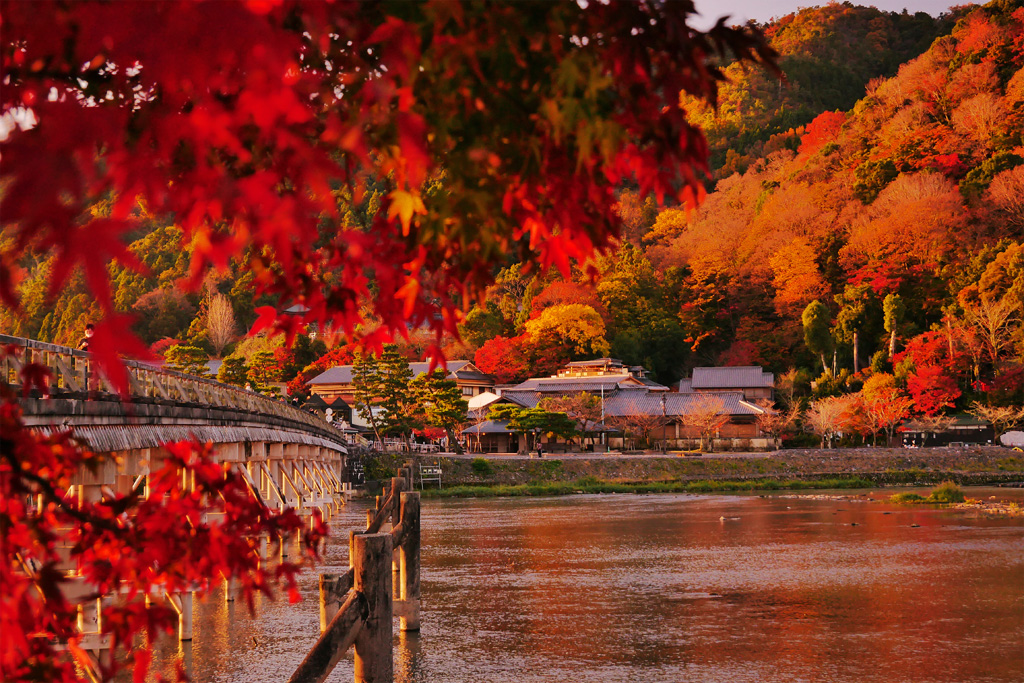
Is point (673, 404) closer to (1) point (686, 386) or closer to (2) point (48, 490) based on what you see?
(1) point (686, 386)

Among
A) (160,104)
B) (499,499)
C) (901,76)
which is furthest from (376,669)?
(901,76)

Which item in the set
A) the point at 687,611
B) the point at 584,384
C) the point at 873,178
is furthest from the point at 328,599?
the point at 873,178

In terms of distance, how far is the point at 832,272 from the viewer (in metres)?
65.4

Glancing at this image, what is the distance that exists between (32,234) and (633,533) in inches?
935

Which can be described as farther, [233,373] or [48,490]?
[233,373]

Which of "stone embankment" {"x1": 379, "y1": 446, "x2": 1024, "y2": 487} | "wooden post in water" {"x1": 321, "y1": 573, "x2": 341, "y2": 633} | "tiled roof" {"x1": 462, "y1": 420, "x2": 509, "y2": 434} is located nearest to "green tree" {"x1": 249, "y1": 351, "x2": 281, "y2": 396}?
"tiled roof" {"x1": 462, "y1": 420, "x2": 509, "y2": 434}

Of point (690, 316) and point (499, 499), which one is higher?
point (690, 316)

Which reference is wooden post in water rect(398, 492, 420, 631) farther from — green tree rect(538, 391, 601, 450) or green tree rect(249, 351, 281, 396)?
green tree rect(538, 391, 601, 450)

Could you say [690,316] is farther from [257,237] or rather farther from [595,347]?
[257,237]

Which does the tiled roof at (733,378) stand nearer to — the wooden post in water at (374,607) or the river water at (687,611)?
the river water at (687,611)

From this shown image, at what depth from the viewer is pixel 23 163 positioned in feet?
4.56

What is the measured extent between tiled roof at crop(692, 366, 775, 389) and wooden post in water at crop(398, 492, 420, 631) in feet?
166

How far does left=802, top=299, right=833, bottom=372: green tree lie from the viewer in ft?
191

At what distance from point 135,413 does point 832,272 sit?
62073 millimetres
